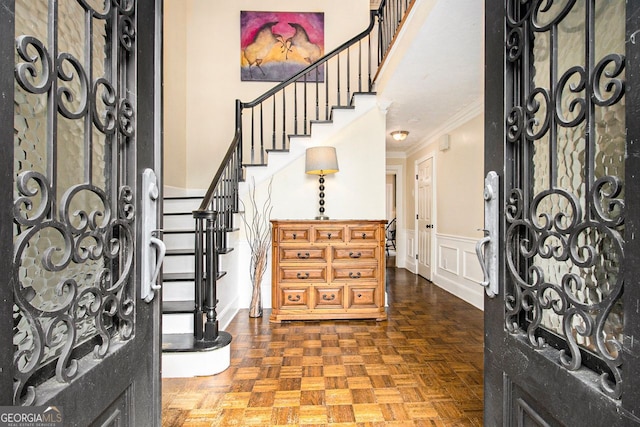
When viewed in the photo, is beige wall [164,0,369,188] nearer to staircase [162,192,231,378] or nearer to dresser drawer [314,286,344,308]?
staircase [162,192,231,378]

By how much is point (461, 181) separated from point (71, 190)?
4227mm

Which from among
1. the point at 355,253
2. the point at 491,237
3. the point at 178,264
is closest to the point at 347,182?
the point at 355,253

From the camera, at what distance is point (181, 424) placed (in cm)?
162

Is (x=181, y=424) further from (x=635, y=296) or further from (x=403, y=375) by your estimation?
(x=635, y=296)

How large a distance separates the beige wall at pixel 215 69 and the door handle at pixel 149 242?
4031 millimetres

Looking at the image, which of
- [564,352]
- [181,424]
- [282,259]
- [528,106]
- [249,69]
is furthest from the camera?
[249,69]

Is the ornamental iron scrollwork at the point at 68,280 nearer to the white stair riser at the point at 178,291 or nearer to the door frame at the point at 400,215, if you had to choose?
the white stair riser at the point at 178,291

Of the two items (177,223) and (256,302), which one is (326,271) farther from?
(177,223)

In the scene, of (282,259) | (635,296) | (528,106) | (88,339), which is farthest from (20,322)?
(282,259)

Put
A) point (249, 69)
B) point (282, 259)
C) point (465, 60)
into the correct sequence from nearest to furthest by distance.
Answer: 1. point (465, 60)
2. point (282, 259)
3. point (249, 69)

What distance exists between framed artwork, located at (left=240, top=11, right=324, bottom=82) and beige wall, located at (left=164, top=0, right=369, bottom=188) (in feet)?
0.31

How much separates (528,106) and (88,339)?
3.99 feet

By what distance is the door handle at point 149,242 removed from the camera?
2.95ft

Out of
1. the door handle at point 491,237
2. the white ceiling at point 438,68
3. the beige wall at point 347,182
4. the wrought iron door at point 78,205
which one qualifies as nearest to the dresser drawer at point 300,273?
the beige wall at point 347,182
